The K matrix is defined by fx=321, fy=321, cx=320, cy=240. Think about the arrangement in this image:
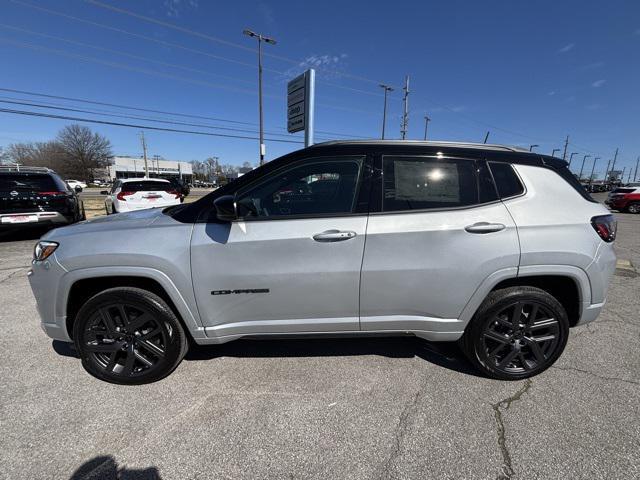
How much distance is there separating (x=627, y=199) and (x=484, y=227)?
2441 cm

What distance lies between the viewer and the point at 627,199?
1930cm

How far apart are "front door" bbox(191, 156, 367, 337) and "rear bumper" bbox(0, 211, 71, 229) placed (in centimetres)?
654

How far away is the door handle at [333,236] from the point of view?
7.32ft

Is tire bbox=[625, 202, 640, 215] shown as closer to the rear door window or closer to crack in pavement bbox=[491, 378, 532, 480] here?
crack in pavement bbox=[491, 378, 532, 480]

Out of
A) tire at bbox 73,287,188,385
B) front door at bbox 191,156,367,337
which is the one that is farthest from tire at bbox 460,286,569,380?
tire at bbox 73,287,188,385

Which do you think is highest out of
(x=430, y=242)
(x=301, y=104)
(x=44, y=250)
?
(x=301, y=104)

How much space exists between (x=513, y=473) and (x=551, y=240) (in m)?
1.53

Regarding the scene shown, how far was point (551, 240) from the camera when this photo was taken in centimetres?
233

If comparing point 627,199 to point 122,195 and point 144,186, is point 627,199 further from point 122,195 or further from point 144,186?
point 122,195

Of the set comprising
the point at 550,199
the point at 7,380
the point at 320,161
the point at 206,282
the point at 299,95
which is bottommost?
the point at 7,380

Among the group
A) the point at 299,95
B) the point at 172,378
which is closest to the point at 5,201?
the point at 172,378

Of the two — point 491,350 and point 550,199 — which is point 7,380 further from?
point 550,199

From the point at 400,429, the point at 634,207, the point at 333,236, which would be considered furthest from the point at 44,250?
Result: the point at 634,207

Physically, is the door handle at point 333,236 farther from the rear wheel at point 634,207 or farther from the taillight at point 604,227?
the rear wheel at point 634,207
